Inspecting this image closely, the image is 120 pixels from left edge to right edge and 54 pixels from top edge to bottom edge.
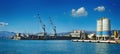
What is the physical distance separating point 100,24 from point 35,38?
69.2 feet

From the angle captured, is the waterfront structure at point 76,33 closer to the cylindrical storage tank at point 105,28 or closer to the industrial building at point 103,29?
the industrial building at point 103,29

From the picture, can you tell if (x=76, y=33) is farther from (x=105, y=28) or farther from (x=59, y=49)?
(x=59, y=49)

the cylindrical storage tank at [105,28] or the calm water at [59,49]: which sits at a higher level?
Result: the cylindrical storage tank at [105,28]

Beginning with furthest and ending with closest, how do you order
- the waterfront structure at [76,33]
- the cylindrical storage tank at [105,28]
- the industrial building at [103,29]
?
the waterfront structure at [76,33] < the industrial building at [103,29] < the cylindrical storage tank at [105,28]

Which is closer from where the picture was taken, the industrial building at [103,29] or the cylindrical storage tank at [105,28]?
the cylindrical storage tank at [105,28]

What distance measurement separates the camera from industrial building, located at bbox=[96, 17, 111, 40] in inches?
1220

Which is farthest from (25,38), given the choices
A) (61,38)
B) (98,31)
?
(98,31)

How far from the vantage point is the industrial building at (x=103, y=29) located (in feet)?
102

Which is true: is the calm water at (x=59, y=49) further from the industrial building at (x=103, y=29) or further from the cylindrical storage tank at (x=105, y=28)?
the industrial building at (x=103, y=29)

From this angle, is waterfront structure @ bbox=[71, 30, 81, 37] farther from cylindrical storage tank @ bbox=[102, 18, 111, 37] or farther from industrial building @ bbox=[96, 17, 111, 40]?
Result: cylindrical storage tank @ bbox=[102, 18, 111, 37]

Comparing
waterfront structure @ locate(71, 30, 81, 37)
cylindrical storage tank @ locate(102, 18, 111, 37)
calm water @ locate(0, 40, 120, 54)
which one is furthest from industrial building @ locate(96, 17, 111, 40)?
waterfront structure @ locate(71, 30, 81, 37)

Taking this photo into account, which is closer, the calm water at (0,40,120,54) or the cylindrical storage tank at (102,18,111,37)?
the calm water at (0,40,120,54)

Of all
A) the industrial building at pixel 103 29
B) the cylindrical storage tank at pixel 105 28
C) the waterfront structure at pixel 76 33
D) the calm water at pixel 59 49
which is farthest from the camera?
the waterfront structure at pixel 76 33

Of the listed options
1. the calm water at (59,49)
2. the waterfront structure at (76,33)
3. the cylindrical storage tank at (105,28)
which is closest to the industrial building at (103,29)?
the cylindrical storage tank at (105,28)
